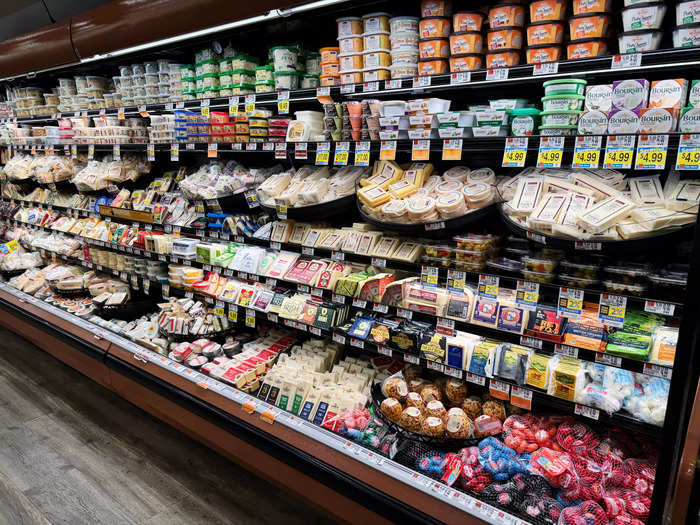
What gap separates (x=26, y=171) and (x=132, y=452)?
3377 mm

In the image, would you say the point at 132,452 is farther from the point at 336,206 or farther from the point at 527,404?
the point at 527,404

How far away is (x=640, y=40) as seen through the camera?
1610 mm

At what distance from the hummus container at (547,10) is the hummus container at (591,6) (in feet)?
0.18

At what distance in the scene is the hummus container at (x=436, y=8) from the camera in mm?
2025

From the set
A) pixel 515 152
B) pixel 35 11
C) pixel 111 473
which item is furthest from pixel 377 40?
pixel 35 11

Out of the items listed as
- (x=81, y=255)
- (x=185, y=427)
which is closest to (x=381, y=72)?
(x=185, y=427)

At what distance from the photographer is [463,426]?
203cm

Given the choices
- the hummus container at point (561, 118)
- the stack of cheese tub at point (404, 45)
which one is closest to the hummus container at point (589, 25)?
the hummus container at point (561, 118)

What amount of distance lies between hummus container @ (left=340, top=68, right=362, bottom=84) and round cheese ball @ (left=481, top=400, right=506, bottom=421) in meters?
1.66

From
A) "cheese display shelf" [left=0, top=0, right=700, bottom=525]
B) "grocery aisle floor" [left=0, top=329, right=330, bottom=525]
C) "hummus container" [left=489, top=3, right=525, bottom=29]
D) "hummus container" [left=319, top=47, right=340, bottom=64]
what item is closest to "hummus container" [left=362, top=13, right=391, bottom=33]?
"cheese display shelf" [left=0, top=0, right=700, bottom=525]

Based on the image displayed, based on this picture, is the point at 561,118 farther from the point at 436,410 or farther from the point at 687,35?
the point at 436,410

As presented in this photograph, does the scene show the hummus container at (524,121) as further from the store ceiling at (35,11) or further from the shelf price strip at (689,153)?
the store ceiling at (35,11)

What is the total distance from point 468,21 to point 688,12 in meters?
0.77

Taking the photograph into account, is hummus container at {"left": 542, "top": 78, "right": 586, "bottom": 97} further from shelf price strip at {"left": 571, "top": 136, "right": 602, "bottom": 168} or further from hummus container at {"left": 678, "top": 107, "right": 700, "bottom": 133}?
hummus container at {"left": 678, "top": 107, "right": 700, "bottom": 133}
